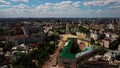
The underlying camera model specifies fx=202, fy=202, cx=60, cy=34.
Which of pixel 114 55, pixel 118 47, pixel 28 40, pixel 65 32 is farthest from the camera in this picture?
pixel 65 32

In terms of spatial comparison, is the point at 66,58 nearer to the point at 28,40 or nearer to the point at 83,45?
the point at 83,45

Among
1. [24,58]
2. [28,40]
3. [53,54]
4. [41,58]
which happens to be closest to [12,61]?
[24,58]

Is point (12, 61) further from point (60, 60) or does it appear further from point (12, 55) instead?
point (60, 60)

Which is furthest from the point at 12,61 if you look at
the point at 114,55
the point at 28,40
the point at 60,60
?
the point at 28,40

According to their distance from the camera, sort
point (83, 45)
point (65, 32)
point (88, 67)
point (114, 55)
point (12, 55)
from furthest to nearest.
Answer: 1. point (65, 32)
2. point (83, 45)
3. point (114, 55)
4. point (12, 55)
5. point (88, 67)

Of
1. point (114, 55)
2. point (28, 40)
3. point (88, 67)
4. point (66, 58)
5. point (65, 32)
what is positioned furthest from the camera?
point (65, 32)

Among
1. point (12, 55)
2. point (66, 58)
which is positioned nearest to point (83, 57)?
point (66, 58)

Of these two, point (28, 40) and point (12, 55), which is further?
point (28, 40)

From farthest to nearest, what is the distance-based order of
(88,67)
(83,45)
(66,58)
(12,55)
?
1. (83,45)
2. (12,55)
3. (66,58)
4. (88,67)
